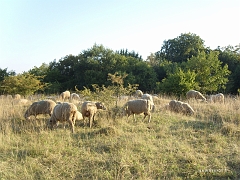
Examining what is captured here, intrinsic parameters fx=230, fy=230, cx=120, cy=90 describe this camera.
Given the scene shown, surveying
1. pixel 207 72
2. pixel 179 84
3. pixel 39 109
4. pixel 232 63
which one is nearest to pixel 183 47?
pixel 232 63

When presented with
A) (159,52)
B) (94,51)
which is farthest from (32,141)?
(159,52)

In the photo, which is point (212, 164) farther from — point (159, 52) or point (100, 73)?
point (159, 52)

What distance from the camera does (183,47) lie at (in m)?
47.3

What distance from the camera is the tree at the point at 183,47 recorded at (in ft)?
149

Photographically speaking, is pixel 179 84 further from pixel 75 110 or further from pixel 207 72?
pixel 75 110

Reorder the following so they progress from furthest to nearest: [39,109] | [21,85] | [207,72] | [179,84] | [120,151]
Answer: [207,72]
[179,84]
[21,85]
[39,109]
[120,151]

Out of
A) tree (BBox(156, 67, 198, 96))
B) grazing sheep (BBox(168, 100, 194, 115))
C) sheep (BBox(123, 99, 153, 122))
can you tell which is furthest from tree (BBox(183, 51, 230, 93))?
sheep (BBox(123, 99, 153, 122))

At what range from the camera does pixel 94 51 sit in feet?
125

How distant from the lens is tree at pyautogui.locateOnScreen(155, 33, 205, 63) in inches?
1789

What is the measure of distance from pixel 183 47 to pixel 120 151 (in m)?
44.6

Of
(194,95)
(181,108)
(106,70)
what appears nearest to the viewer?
(181,108)

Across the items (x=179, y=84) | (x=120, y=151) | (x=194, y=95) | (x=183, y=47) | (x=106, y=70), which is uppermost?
(x=183, y=47)

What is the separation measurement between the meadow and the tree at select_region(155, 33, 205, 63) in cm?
3866

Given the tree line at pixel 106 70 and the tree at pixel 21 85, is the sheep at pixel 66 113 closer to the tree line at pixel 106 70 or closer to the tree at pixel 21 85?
the tree at pixel 21 85
